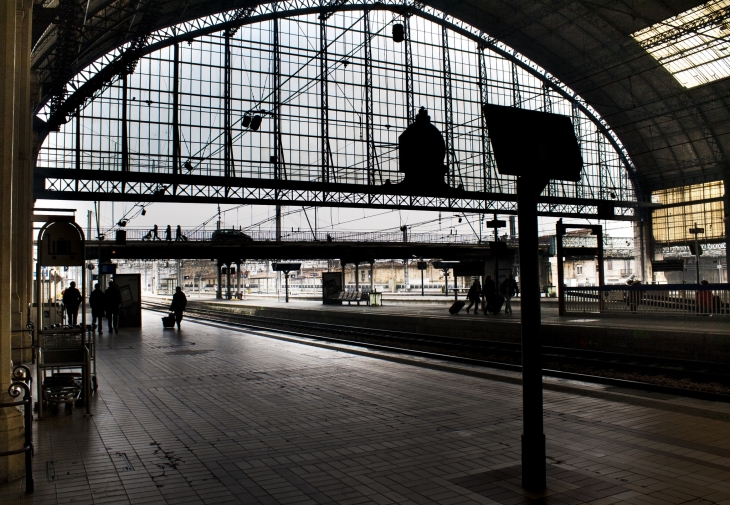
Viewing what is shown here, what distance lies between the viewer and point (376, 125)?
125 feet

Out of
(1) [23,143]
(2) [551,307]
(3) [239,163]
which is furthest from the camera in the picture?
(3) [239,163]

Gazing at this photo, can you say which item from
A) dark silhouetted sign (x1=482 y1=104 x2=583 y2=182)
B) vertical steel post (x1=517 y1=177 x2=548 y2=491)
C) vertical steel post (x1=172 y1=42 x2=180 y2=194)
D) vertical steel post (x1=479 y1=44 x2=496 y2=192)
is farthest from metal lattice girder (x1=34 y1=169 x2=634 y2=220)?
vertical steel post (x1=517 y1=177 x2=548 y2=491)

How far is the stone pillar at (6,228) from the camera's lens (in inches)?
205

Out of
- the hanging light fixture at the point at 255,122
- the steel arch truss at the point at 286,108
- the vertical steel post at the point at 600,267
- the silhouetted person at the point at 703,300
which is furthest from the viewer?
the hanging light fixture at the point at 255,122

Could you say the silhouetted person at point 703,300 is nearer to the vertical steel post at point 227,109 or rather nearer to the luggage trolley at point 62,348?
the luggage trolley at point 62,348

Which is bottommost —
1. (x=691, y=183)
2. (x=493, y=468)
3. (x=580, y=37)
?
(x=493, y=468)

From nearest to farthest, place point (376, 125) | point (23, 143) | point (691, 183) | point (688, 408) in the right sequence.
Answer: point (688, 408)
point (23, 143)
point (376, 125)
point (691, 183)

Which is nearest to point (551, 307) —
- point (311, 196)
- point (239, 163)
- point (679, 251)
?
point (311, 196)

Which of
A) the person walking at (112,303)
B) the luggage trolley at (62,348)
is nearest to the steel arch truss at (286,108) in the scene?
the person walking at (112,303)

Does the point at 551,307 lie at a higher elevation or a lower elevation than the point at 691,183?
lower

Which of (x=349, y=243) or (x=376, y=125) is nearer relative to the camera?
(x=376, y=125)

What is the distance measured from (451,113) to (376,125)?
5383mm

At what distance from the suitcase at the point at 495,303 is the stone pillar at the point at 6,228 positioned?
68.3 feet

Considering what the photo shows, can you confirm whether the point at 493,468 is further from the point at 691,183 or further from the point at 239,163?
the point at 691,183
